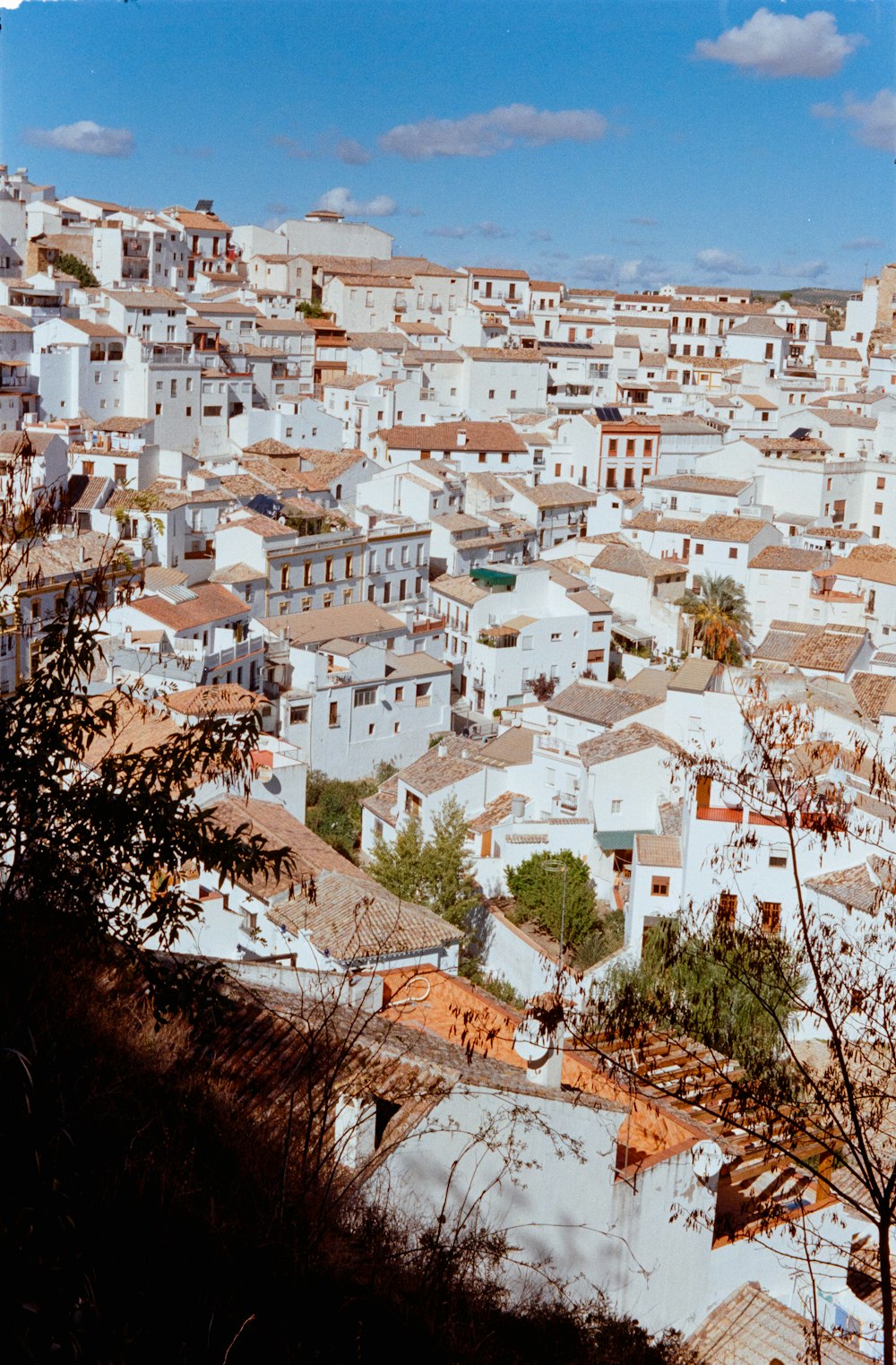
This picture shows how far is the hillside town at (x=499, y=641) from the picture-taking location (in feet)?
21.2

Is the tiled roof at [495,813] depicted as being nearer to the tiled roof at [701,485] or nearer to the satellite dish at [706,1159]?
the satellite dish at [706,1159]

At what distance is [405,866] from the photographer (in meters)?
16.4

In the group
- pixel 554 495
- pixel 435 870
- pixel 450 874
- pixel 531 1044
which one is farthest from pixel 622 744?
pixel 554 495

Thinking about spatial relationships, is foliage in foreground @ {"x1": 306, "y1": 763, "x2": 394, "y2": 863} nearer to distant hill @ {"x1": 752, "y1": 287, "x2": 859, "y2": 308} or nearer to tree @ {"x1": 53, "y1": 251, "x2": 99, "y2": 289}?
tree @ {"x1": 53, "y1": 251, "x2": 99, "y2": 289}

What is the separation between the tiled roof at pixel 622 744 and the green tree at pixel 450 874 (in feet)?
6.28

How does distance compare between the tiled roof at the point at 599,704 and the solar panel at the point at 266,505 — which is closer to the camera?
the tiled roof at the point at 599,704

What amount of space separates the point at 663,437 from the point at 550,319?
48.0 ft

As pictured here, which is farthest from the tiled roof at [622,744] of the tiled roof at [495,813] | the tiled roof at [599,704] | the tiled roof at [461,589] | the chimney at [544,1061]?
the chimney at [544,1061]

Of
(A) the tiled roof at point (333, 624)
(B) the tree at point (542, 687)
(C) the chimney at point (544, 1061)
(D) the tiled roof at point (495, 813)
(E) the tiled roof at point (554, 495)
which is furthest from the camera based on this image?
(E) the tiled roof at point (554, 495)

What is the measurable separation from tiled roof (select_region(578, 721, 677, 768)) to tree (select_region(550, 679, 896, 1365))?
3.71 metres

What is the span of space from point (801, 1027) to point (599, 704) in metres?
8.01

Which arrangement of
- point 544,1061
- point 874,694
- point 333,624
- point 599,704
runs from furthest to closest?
point 333,624 < point 599,704 < point 874,694 < point 544,1061

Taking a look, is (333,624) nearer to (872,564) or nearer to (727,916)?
(872,564)

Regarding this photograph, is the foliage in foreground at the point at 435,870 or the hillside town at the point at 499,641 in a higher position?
the hillside town at the point at 499,641
